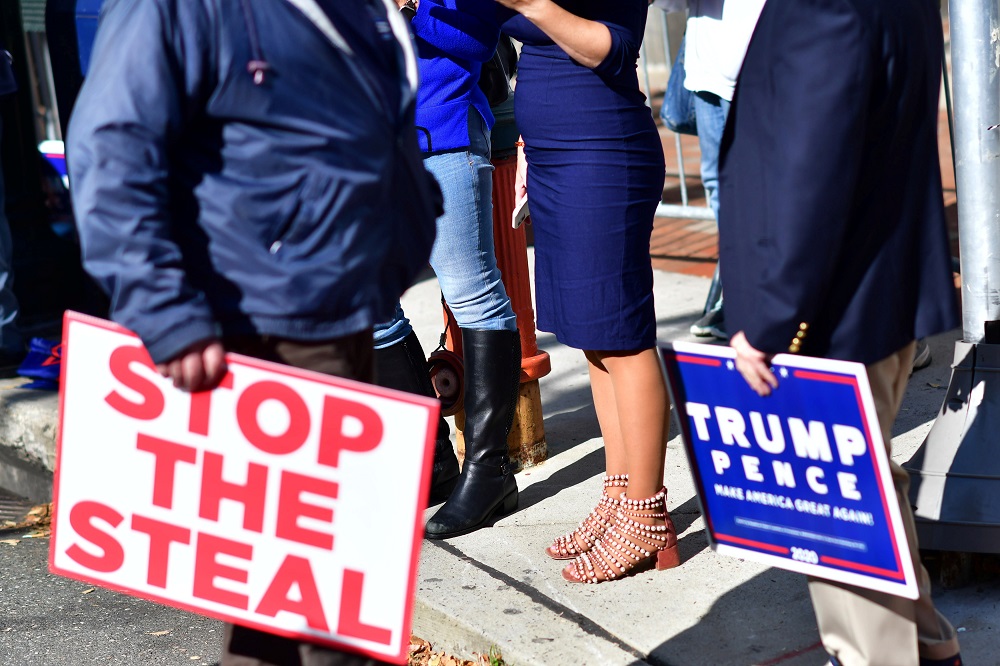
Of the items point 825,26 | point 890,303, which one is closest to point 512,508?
point 890,303

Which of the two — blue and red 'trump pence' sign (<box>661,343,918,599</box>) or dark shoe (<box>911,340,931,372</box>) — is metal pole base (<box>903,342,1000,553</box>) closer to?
blue and red 'trump pence' sign (<box>661,343,918,599</box>)

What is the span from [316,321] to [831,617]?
1.15 m

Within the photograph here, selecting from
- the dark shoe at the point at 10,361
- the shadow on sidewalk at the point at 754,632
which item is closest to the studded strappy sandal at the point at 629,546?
the shadow on sidewalk at the point at 754,632

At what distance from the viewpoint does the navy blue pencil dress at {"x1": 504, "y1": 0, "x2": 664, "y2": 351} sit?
3.09m

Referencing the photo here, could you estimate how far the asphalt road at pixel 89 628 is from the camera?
3299mm

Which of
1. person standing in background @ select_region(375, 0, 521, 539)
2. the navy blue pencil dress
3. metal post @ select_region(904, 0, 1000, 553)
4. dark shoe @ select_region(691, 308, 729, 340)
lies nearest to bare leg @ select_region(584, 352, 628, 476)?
the navy blue pencil dress

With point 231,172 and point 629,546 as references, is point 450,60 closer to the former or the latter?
point 629,546

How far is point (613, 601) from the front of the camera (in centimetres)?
314

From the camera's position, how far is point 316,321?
2.09 metres

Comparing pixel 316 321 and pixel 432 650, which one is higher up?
pixel 316 321

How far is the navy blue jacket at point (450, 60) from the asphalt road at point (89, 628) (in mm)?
1480

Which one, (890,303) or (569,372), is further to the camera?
(569,372)

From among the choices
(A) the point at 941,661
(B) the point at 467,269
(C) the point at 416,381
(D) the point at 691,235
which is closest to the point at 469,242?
→ (B) the point at 467,269

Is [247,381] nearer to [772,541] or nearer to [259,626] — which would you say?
[259,626]
